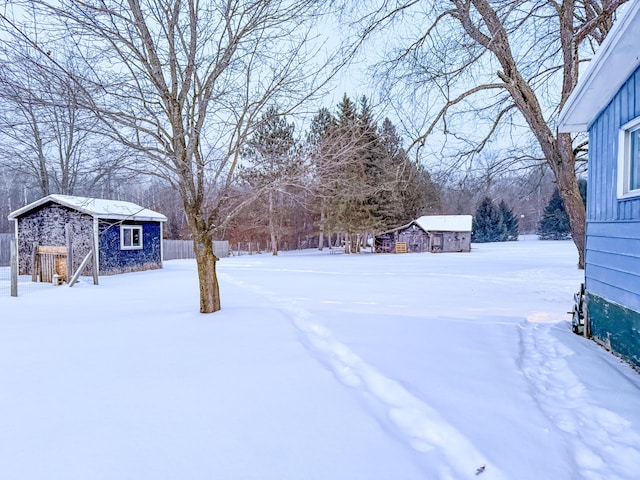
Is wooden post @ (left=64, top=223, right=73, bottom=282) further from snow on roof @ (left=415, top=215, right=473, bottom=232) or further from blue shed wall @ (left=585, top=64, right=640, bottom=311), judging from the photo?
snow on roof @ (left=415, top=215, right=473, bottom=232)

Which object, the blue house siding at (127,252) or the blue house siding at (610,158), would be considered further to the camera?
the blue house siding at (127,252)

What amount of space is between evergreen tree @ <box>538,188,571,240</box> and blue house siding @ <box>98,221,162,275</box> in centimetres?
4195

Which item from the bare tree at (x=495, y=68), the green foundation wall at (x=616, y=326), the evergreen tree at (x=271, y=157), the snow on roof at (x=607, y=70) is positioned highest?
the bare tree at (x=495, y=68)

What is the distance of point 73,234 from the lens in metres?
12.5

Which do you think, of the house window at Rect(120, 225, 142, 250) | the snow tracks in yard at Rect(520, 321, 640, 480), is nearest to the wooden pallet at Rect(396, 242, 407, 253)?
the house window at Rect(120, 225, 142, 250)

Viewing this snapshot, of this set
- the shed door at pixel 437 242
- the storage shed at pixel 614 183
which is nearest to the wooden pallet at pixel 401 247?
the shed door at pixel 437 242

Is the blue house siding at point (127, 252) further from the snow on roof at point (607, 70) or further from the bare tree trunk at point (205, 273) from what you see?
the snow on roof at point (607, 70)

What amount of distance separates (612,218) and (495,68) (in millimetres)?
5892

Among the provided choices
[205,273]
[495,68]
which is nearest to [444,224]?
[495,68]

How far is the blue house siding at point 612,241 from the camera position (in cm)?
358

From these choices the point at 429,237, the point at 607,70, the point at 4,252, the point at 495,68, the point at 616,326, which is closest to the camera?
the point at 607,70

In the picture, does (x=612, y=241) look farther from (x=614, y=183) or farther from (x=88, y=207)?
(x=88, y=207)

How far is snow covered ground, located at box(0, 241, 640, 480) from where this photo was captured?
2.01 m

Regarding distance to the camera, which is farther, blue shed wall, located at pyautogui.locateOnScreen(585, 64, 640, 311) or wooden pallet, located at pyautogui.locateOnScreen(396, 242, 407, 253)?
wooden pallet, located at pyautogui.locateOnScreen(396, 242, 407, 253)
